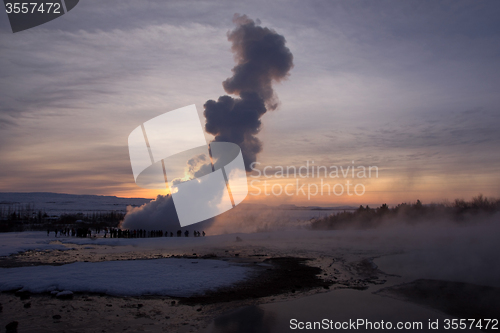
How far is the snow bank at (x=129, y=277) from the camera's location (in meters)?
13.6

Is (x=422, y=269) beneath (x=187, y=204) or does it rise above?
beneath

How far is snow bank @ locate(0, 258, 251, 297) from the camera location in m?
13.6

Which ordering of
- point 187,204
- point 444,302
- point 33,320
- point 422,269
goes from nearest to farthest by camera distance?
point 33,320 < point 444,302 < point 422,269 < point 187,204

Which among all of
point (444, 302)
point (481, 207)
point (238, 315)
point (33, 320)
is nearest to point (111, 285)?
point (33, 320)

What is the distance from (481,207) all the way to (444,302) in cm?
5977

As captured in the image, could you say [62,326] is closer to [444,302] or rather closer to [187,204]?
[444,302]

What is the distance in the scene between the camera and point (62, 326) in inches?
367

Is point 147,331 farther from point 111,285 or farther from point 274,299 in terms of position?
point 111,285

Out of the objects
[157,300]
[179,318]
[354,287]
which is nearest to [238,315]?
[179,318]

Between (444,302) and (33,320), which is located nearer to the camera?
(33,320)

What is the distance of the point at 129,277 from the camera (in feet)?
51.4

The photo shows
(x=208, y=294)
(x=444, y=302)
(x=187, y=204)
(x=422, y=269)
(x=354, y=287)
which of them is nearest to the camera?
(x=444, y=302)

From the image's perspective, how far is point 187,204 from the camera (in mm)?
51875

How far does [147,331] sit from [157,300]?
350 centimetres
